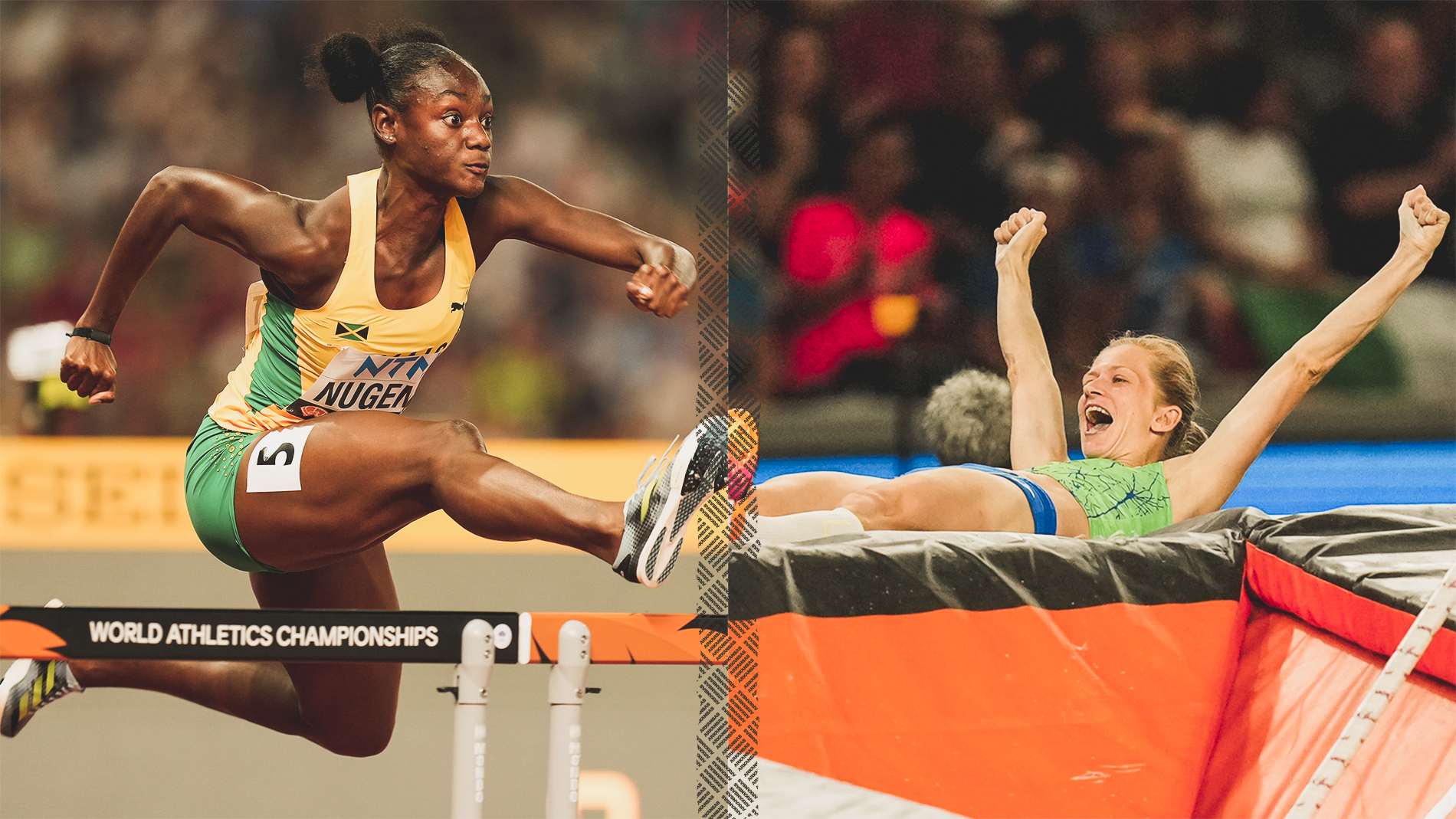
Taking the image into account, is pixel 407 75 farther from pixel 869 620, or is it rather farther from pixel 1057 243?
pixel 1057 243

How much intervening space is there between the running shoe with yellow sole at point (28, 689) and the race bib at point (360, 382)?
0.69m

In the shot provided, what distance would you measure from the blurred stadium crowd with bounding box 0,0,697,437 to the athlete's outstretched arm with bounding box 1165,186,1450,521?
1731mm

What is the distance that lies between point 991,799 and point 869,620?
Result: 0.34m

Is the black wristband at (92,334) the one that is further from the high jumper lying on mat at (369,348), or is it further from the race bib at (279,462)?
the race bib at (279,462)

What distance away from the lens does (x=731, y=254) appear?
2441 mm

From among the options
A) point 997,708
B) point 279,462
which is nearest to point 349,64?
point 279,462

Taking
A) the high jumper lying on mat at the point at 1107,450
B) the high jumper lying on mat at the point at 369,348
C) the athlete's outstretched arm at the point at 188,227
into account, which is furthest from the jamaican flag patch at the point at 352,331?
the high jumper lying on mat at the point at 1107,450

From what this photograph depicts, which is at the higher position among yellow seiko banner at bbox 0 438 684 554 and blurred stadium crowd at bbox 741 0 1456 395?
blurred stadium crowd at bbox 741 0 1456 395

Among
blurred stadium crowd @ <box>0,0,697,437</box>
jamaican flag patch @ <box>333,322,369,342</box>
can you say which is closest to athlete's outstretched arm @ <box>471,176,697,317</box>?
jamaican flag patch @ <box>333,322,369,342</box>

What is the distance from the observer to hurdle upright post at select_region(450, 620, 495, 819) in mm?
1575

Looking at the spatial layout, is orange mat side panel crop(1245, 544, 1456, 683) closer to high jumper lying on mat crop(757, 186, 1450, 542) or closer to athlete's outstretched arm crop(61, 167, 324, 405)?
high jumper lying on mat crop(757, 186, 1450, 542)

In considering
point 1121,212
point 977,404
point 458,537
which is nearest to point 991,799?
point 977,404

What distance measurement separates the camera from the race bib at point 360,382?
1.79 metres


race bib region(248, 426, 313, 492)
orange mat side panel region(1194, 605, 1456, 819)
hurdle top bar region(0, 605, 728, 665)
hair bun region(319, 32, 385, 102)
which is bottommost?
orange mat side panel region(1194, 605, 1456, 819)
